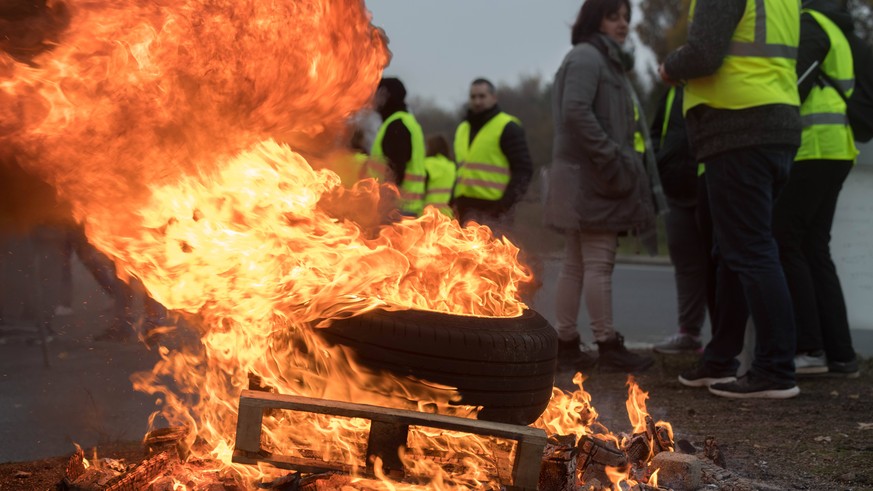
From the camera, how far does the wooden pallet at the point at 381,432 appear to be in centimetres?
302

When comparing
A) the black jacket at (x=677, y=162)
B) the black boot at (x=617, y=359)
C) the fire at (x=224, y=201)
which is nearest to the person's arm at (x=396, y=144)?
the black jacket at (x=677, y=162)

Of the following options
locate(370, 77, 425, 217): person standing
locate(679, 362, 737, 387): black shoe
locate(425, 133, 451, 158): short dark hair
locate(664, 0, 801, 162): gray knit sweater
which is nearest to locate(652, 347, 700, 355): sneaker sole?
locate(679, 362, 737, 387): black shoe

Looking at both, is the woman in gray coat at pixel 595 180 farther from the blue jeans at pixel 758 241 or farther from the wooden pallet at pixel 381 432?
the wooden pallet at pixel 381 432

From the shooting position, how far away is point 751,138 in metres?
5.20

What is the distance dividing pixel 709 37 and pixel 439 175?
12.2 ft

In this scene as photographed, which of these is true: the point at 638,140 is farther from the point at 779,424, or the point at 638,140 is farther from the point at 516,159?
the point at 779,424

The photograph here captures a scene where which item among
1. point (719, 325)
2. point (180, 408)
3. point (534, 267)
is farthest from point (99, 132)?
point (719, 325)

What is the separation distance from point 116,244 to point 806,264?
14.7ft

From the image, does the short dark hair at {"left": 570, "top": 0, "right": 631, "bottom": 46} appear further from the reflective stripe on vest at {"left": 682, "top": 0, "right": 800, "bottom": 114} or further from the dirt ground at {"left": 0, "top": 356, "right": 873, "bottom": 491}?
the dirt ground at {"left": 0, "top": 356, "right": 873, "bottom": 491}

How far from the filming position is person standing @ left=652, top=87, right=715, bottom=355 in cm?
727

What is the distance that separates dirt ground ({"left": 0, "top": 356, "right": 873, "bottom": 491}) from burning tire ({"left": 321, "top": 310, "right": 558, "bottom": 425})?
115 cm

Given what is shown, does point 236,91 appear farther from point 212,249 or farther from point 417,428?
point 417,428

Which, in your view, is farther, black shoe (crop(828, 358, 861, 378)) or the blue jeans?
black shoe (crop(828, 358, 861, 378))

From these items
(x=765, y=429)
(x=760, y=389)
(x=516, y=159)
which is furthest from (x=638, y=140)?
(x=765, y=429)
